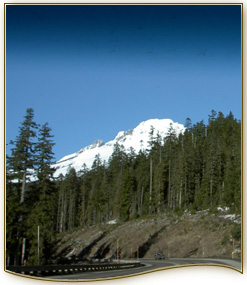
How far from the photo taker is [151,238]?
922 inches

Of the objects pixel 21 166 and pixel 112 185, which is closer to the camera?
pixel 21 166

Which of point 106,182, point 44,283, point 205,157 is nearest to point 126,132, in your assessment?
point 44,283

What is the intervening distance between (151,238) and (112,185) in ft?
17.5

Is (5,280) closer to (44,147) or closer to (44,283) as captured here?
(44,283)

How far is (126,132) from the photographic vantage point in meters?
16.5

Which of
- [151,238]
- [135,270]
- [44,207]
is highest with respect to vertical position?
[44,207]

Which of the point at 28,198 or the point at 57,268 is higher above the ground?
the point at 28,198

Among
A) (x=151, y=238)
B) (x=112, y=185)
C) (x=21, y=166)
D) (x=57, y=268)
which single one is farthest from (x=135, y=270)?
(x=112, y=185)

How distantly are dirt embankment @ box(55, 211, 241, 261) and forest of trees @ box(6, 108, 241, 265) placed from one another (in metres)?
0.91

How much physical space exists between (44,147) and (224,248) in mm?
7723

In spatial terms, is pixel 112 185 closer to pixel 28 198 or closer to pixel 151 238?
pixel 151 238

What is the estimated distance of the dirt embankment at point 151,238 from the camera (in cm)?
1748

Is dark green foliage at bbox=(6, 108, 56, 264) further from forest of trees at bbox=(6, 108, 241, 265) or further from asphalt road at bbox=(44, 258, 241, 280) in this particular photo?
asphalt road at bbox=(44, 258, 241, 280)

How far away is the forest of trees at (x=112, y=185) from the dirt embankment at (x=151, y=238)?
35.8 inches
